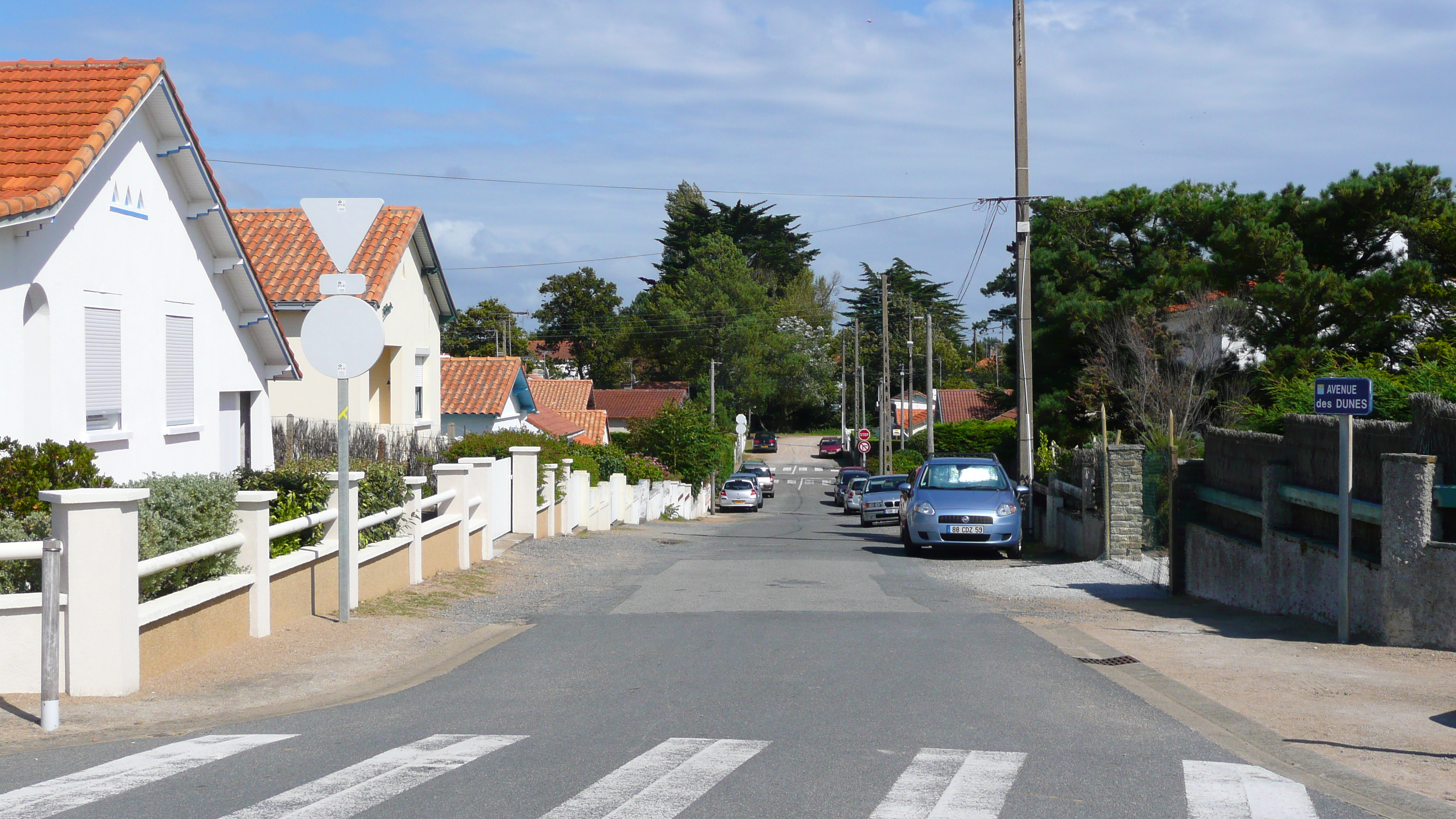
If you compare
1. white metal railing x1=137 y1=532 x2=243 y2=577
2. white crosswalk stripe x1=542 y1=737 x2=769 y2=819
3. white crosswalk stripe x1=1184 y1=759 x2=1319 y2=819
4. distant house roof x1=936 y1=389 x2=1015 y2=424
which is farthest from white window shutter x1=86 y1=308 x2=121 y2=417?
distant house roof x1=936 y1=389 x2=1015 y2=424

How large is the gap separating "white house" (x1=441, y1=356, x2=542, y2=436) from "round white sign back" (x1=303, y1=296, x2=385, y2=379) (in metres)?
24.0

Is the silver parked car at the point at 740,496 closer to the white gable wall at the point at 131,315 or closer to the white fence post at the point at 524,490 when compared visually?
the white fence post at the point at 524,490

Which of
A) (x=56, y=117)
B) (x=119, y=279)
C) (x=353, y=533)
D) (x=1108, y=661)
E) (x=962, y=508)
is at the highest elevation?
(x=56, y=117)

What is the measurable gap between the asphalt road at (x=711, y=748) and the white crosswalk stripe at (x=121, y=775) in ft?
0.05

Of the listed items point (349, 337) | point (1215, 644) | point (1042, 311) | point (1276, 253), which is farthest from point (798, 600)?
point (1042, 311)

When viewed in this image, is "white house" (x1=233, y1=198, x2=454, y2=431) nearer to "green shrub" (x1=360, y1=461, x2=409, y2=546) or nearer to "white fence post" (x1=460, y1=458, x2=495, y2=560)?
"white fence post" (x1=460, y1=458, x2=495, y2=560)

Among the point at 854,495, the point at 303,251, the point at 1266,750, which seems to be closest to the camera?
the point at 1266,750

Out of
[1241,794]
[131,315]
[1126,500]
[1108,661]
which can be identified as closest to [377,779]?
[1241,794]

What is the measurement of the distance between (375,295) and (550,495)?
18.7ft

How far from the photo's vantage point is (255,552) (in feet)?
30.6

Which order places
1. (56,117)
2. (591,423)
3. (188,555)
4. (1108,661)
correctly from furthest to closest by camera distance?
1. (591,423)
2. (56,117)
3. (1108,661)
4. (188,555)

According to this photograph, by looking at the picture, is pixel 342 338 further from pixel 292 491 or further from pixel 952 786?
pixel 952 786

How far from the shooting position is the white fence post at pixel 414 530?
43.7 ft

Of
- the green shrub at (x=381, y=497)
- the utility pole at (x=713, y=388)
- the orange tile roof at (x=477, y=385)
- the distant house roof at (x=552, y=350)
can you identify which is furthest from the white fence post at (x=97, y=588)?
the distant house roof at (x=552, y=350)
